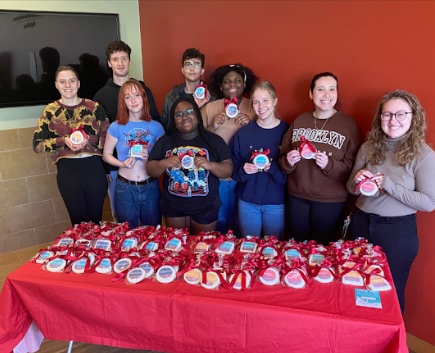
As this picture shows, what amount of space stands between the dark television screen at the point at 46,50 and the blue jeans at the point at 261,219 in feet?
6.83

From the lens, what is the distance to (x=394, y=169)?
6.73ft

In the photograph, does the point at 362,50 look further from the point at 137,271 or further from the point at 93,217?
the point at 93,217

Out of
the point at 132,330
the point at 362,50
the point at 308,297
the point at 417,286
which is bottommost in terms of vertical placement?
the point at 417,286

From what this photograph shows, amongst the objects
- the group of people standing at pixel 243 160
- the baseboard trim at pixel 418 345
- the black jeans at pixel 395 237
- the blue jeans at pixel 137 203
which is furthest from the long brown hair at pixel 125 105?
the baseboard trim at pixel 418 345

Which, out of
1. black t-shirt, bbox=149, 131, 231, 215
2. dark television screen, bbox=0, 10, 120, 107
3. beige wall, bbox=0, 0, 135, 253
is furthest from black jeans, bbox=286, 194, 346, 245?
beige wall, bbox=0, 0, 135, 253

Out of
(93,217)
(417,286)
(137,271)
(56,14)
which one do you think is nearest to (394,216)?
(417,286)

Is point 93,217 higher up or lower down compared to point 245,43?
lower down

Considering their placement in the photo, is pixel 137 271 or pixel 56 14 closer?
pixel 137 271

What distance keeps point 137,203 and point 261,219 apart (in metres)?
0.86

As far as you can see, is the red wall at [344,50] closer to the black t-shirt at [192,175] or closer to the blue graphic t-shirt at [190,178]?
the black t-shirt at [192,175]

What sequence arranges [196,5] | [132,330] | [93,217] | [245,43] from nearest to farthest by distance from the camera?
[132,330], [93,217], [245,43], [196,5]

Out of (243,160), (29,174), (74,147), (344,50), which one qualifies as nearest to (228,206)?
(243,160)

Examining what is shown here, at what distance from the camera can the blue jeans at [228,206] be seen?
2906 mm

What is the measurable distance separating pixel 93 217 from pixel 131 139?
2.11 ft
